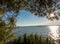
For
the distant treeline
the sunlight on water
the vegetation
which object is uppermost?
the vegetation

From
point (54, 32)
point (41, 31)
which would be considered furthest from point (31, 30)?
point (54, 32)

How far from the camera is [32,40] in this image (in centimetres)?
260

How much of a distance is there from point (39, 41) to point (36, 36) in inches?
5.8

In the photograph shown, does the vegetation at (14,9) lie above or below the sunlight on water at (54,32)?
above

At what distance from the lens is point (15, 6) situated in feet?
7.44

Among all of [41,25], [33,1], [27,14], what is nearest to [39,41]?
[41,25]

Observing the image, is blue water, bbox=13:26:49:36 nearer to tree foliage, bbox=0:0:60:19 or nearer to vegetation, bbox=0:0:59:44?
vegetation, bbox=0:0:59:44

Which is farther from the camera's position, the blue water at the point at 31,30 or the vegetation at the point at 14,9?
the blue water at the point at 31,30

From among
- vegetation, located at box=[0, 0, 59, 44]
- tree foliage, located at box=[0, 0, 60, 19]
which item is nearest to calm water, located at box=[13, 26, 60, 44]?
vegetation, located at box=[0, 0, 59, 44]

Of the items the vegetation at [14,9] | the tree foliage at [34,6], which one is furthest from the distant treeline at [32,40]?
the tree foliage at [34,6]

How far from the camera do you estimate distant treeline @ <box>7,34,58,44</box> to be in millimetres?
2561

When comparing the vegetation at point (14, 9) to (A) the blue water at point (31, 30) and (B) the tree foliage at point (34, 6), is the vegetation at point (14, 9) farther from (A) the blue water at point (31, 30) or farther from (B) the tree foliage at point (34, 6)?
(A) the blue water at point (31, 30)

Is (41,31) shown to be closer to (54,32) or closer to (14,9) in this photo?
(54,32)

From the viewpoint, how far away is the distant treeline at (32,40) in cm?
256
